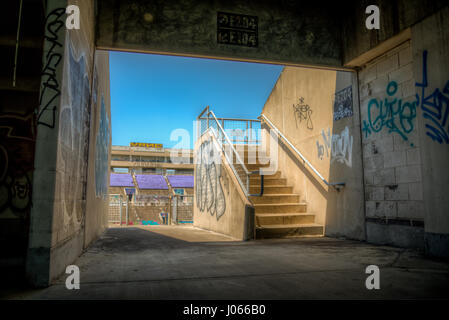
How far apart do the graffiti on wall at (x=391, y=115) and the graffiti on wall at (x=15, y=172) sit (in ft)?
18.1

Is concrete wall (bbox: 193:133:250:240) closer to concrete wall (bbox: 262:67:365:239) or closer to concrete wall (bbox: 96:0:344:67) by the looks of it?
concrete wall (bbox: 262:67:365:239)

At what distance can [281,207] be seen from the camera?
26.0 ft

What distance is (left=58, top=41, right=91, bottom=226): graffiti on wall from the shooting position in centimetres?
335

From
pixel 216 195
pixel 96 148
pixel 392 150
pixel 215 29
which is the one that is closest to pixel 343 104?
pixel 392 150

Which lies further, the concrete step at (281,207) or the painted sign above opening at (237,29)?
the concrete step at (281,207)

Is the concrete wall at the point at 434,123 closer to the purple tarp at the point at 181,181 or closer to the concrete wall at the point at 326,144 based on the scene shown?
the concrete wall at the point at 326,144

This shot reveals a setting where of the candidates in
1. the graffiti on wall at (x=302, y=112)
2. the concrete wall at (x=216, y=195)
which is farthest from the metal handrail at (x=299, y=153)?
the concrete wall at (x=216, y=195)

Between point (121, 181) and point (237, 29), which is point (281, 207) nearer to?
point (237, 29)

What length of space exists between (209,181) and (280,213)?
3645mm

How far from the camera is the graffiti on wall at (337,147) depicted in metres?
6.81

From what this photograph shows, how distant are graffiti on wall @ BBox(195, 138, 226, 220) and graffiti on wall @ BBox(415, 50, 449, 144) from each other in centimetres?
543
